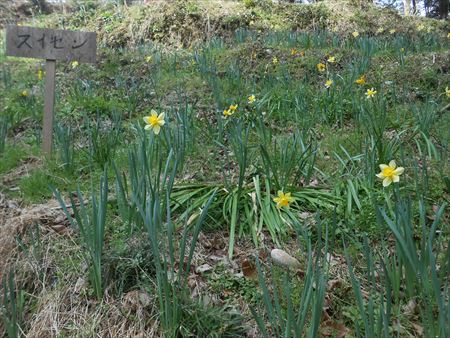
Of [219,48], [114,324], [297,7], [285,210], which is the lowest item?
[114,324]

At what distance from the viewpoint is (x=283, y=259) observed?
172 centimetres

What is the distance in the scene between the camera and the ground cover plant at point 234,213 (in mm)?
1354

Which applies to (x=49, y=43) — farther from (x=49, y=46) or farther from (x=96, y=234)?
(x=96, y=234)

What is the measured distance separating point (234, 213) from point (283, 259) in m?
0.36

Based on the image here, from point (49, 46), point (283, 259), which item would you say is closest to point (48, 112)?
point (49, 46)

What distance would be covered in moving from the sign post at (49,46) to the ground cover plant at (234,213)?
0.25 metres

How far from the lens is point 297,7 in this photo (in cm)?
951

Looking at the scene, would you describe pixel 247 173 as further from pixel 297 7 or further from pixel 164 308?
pixel 297 7

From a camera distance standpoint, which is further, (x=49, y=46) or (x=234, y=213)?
(x=49, y=46)

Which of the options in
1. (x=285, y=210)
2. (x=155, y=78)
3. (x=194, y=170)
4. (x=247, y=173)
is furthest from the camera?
(x=155, y=78)

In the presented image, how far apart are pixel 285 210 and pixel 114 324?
0.98 metres

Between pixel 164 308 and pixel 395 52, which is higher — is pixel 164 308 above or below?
below

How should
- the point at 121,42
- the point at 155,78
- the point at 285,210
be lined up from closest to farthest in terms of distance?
the point at 285,210 < the point at 155,78 < the point at 121,42

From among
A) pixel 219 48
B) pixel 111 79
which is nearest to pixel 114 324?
pixel 111 79
